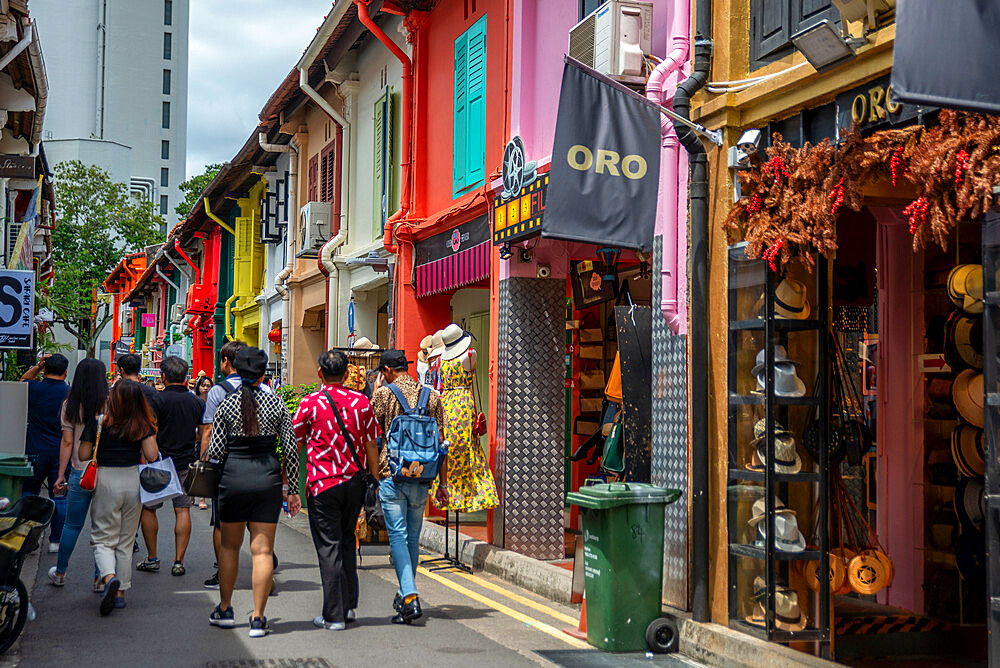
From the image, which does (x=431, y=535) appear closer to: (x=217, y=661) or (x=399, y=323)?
(x=399, y=323)

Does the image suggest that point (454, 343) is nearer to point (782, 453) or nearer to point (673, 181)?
point (673, 181)

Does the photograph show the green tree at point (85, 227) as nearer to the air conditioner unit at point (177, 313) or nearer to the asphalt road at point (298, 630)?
the air conditioner unit at point (177, 313)

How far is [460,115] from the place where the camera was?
1263cm

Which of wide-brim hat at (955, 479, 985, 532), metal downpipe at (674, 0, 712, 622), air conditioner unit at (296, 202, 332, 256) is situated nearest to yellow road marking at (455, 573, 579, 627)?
metal downpipe at (674, 0, 712, 622)

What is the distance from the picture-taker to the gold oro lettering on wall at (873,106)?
5.75 meters

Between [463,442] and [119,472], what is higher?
[463,442]

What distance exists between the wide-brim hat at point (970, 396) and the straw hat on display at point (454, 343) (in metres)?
4.72

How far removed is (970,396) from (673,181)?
96.6 inches

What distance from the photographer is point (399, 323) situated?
1398cm

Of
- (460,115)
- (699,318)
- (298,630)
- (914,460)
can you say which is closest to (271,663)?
(298,630)

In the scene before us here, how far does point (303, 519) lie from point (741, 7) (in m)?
9.31

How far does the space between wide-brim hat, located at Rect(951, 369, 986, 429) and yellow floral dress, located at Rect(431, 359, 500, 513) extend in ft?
15.0

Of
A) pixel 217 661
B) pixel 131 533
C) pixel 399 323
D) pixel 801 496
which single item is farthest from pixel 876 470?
pixel 399 323

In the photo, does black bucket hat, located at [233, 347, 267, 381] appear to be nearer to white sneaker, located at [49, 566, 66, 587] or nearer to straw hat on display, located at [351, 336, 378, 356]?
white sneaker, located at [49, 566, 66, 587]
